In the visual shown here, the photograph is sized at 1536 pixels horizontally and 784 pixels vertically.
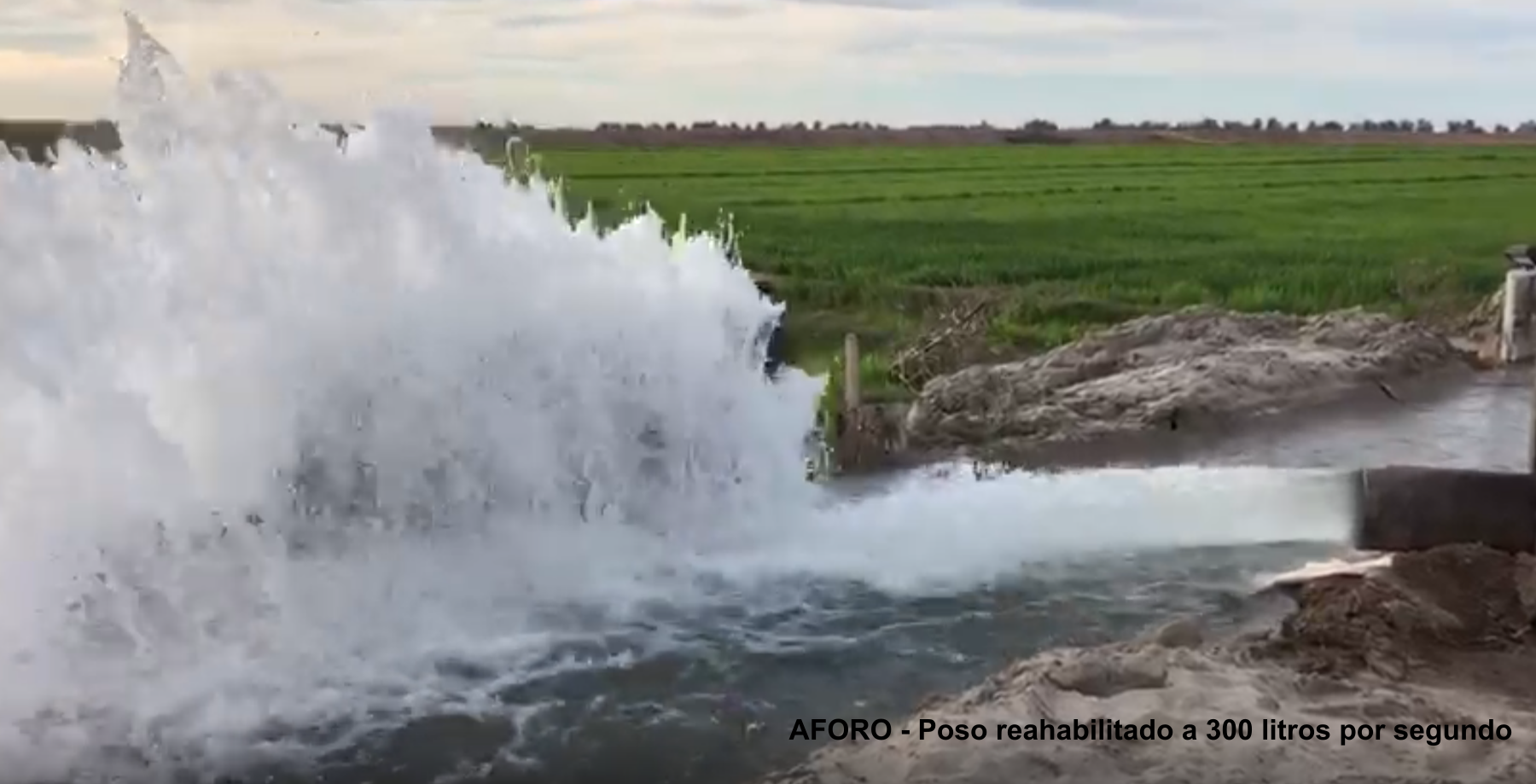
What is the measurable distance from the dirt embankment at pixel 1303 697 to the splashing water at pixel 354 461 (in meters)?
2.25

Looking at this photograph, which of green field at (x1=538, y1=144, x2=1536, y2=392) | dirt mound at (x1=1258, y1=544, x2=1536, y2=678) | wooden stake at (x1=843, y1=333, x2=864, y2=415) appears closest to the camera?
dirt mound at (x1=1258, y1=544, x2=1536, y2=678)

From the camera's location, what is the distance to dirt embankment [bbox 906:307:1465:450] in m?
15.1

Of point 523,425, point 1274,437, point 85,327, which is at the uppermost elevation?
point 85,327

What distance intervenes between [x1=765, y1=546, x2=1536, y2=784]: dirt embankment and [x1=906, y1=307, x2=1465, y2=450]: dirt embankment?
689cm

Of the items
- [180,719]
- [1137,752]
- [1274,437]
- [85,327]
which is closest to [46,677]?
[180,719]

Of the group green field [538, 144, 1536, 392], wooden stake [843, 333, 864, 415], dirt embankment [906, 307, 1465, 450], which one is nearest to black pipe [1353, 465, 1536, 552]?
dirt embankment [906, 307, 1465, 450]

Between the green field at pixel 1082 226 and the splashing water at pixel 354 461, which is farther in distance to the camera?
the green field at pixel 1082 226

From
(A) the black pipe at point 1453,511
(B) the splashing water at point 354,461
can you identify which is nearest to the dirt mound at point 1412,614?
(A) the black pipe at point 1453,511

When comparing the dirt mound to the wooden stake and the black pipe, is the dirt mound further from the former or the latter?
the wooden stake

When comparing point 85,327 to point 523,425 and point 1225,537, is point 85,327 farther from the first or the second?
point 1225,537

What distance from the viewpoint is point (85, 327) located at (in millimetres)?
8695

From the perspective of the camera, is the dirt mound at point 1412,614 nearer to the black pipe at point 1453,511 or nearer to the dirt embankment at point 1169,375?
the black pipe at point 1453,511

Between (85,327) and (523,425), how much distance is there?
2716 millimetres

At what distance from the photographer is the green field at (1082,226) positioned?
74.6 feet
